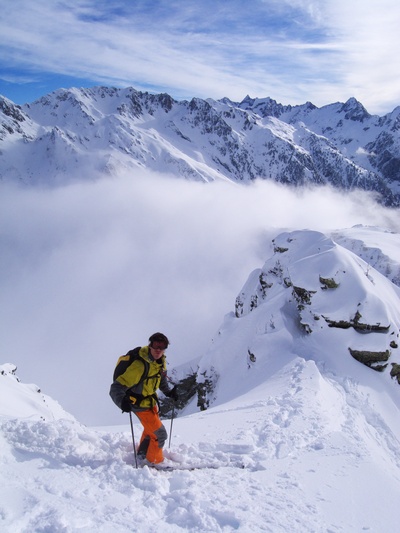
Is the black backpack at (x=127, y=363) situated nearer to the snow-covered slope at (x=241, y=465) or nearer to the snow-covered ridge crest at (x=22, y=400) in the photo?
the snow-covered slope at (x=241, y=465)

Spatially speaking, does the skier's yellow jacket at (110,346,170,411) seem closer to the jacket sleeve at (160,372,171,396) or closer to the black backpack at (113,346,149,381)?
the black backpack at (113,346,149,381)

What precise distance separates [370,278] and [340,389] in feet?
30.4

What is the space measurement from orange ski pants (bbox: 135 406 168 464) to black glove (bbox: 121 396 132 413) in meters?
0.55

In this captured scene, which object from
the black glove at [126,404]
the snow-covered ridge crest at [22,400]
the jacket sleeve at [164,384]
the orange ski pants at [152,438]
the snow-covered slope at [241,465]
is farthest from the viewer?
the snow-covered ridge crest at [22,400]

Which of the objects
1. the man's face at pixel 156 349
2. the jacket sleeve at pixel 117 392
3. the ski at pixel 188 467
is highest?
the man's face at pixel 156 349

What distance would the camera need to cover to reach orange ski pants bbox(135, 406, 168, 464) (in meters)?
6.20

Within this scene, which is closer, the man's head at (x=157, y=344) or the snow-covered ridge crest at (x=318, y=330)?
the man's head at (x=157, y=344)

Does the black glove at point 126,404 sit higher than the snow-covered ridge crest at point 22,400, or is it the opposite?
the black glove at point 126,404

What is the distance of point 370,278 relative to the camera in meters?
21.3

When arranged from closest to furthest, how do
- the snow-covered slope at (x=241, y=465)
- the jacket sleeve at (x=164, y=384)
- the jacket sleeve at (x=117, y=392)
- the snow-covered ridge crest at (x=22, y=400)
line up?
1. the snow-covered slope at (x=241, y=465)
2. the jacket sleeve at (x=117, y=392)
3. the jacket sleeve at (x=164, y=384)
4. the snow-covered ridge crest at (x=22, y=400)

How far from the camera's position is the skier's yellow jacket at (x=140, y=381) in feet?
19.6

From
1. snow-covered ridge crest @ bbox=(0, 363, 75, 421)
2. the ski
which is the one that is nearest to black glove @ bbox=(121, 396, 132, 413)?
the ski

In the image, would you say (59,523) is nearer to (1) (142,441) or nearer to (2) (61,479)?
(2) (61,479)

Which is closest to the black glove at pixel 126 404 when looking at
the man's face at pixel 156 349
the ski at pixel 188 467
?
the man's face at pixel 156 349
